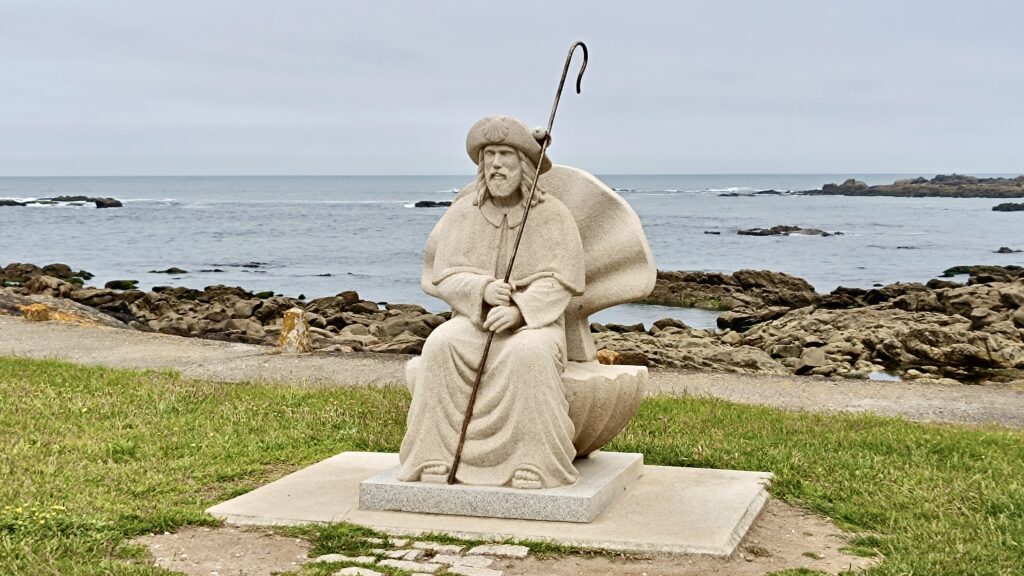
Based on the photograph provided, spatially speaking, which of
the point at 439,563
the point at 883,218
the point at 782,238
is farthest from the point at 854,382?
the point at 883,218

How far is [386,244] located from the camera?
175 ft

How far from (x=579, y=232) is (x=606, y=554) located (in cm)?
229

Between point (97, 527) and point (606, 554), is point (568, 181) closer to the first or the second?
point (606, 554)

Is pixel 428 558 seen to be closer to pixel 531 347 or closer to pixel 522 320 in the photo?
pixel 531 347

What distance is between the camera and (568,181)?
807 centimetres

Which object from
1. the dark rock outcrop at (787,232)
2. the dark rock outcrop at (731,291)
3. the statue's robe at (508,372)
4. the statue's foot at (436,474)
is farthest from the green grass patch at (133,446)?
the dark rock outcrop at (787,232)

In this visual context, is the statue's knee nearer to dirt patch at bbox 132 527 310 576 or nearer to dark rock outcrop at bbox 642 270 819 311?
dirt patch at bbox 132 527 310 576

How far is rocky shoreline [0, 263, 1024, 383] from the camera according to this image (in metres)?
17.5

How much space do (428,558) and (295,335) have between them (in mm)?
9169

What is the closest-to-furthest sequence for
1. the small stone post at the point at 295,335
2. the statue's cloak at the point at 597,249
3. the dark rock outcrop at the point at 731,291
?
the statue's cloak at the point at 597,249, the small stone post at the point at 295,335, the dark rock outcrop at the point at 731,291

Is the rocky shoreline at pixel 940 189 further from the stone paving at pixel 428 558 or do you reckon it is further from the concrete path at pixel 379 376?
the stone paving at pixel 428 558

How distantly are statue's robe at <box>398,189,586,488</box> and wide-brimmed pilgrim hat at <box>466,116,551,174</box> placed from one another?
35 cm

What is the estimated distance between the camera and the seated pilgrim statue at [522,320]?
7109 mm

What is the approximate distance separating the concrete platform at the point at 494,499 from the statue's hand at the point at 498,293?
1.07 meters
